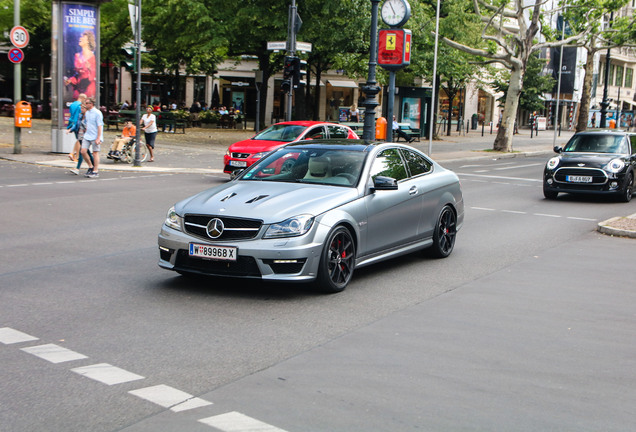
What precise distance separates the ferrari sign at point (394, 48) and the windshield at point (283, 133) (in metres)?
5.09

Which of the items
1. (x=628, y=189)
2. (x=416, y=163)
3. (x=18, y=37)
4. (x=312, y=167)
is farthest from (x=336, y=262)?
(x=18, y=37)

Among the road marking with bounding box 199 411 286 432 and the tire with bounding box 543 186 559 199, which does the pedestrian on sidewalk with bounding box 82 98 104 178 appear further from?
the road marking with bounding box 199 411 286 432

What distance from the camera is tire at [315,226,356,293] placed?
24.4 ft

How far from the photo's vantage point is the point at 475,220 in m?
13.7

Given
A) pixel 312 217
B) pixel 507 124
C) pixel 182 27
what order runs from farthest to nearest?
pixel 182 27
pixel 507 124
pixel 312 217

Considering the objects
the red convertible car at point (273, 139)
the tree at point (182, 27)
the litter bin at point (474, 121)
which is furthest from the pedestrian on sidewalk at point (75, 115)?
→ the litter bin at point (474, 121)

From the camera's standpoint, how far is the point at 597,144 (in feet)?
59.3

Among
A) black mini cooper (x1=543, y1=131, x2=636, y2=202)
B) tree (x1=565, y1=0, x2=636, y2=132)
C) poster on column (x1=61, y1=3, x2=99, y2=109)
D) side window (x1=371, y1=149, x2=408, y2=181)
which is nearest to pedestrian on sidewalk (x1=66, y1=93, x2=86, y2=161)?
poster on column (x1=61, y1=3, x2=99, y2=109)

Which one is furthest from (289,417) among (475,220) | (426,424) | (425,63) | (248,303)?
(425,63)

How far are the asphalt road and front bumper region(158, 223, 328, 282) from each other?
0.89ft

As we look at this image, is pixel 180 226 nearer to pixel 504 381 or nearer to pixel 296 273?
pixel 296 273

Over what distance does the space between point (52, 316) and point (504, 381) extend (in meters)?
3.68

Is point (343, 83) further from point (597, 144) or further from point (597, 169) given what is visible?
point (597, 169)

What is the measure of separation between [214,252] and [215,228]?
24cm
